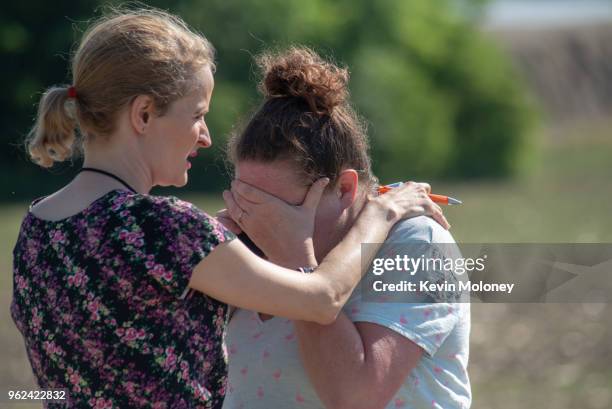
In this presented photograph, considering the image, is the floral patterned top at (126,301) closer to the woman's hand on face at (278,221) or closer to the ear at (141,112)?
the ear at (141,112)

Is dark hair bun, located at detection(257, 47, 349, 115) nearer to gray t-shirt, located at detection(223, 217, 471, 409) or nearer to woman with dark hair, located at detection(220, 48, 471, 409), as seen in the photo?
woman with dark hair, located at detection(220, 48, 471, 409)

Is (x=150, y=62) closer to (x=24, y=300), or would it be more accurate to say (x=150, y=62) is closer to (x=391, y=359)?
(x=24, y=300)

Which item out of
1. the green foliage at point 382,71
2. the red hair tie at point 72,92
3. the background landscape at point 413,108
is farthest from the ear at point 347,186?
the green foliage at point 382,71

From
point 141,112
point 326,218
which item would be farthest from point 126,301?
point 326,218

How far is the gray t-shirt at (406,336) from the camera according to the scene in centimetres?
259

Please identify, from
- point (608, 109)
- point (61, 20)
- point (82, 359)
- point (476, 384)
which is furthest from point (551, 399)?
point (608, 109)

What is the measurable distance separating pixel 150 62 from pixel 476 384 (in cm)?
588

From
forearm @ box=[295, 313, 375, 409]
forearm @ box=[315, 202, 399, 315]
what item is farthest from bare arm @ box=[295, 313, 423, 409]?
forearm @ box=[315, 202, 399, 315]

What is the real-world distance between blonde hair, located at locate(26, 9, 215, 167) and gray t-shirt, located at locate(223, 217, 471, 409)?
2.37 feet

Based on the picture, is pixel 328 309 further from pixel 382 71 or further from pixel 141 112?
pixel 382 71

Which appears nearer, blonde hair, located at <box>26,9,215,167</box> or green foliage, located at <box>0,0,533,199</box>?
blonde hair, located at <box>26,9,215,167</box>

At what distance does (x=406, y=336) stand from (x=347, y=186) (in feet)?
1.59

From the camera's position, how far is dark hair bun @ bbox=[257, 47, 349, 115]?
277cm

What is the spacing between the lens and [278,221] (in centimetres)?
270
